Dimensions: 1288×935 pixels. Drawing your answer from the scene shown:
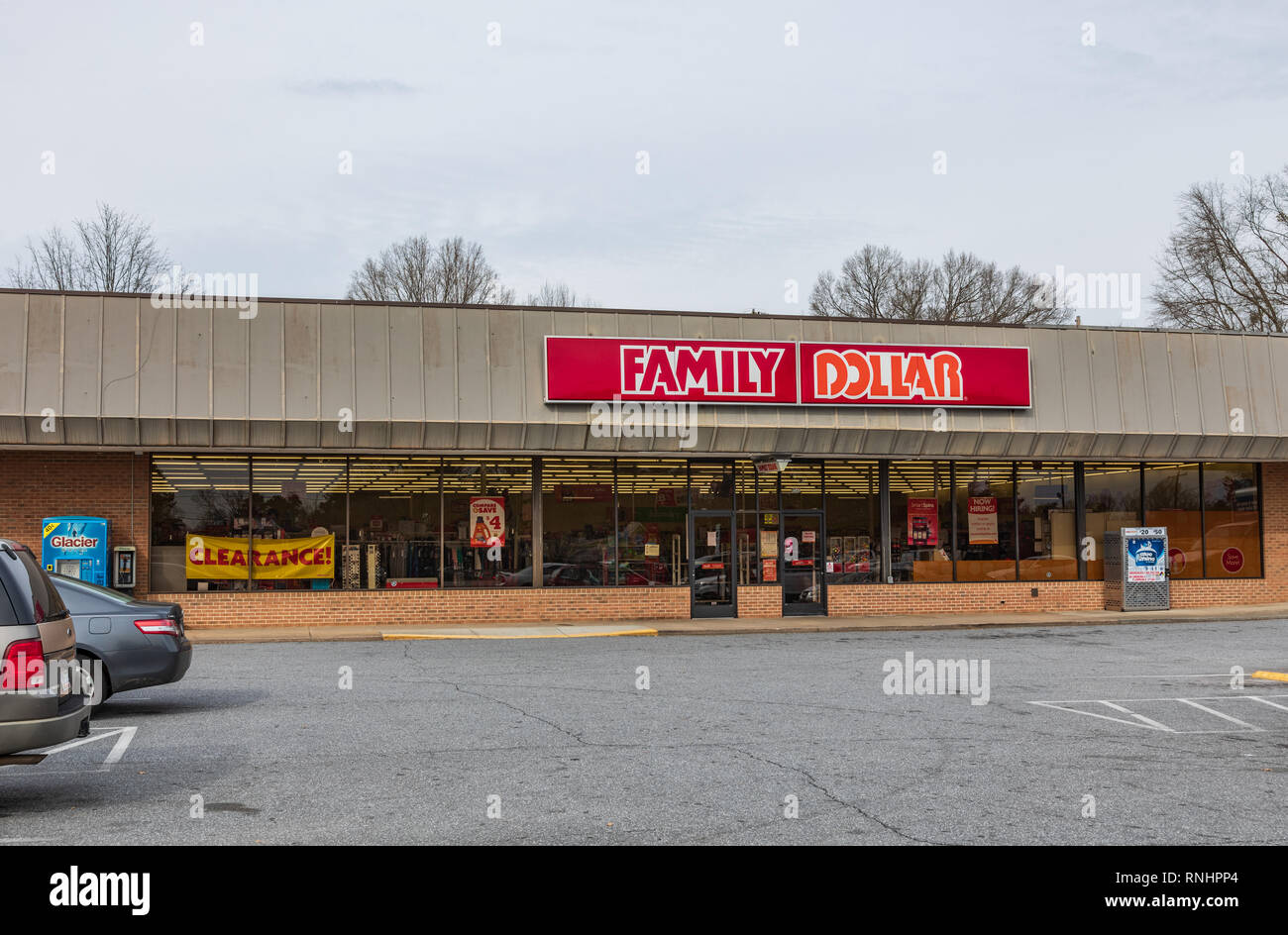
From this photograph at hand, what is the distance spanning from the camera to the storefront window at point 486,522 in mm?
22594

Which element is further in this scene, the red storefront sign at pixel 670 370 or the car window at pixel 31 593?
the red storefront sign at pixel 670 370

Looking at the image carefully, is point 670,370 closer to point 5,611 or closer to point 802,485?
point 802,485

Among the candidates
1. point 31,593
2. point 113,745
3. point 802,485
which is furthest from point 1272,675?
point 31,593

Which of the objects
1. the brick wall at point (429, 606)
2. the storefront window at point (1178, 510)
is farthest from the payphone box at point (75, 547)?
the storefront window at point (1178, 510)

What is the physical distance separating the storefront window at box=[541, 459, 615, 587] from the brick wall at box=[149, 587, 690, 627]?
13.6 inches

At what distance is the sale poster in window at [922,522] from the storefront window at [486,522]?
8.06 m

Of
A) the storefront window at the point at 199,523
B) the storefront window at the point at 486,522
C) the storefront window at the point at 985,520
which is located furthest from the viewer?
the storefront window at the point at 985,520

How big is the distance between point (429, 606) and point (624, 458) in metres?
4.73

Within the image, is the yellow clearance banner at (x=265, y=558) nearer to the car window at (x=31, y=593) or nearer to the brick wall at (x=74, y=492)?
the brick wall at (x=74, y=492)

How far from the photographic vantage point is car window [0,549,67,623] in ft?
24.4

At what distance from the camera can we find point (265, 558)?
2181 centimetres

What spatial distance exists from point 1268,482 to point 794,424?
38.3 ft

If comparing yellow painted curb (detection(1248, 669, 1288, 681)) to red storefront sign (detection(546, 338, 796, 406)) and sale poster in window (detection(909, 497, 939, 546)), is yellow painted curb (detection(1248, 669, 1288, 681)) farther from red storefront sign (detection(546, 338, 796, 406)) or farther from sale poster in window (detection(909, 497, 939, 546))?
red storefront sign (detection(546, 338, 796, 406))
